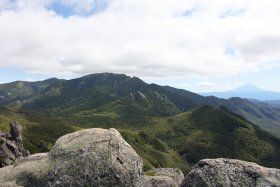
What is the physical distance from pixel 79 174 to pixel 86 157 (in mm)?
1345

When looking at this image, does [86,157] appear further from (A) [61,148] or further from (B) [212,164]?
(B) [212,164]

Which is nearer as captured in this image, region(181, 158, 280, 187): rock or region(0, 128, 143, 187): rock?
region(0, 128, 143, 187): rock

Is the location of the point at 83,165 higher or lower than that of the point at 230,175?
higher

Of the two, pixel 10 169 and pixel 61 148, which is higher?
pixel 61 148

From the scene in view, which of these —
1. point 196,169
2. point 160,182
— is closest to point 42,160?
point 196,169

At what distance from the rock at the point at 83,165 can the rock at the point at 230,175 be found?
483 centimetres

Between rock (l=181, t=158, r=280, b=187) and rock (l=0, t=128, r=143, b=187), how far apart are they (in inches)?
190

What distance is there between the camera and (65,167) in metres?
26.5

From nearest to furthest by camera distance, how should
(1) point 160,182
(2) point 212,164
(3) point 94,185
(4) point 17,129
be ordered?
(3) point 94,185 → (2) point 212,164 → (1) point 160,182 → (4) point 17,129

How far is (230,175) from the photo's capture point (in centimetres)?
2702

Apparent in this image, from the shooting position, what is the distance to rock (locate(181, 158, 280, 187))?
87.9ft

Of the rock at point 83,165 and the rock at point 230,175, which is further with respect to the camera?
the rock at point 230,175

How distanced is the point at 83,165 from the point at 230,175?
36.9 feet

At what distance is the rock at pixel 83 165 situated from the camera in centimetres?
2616
